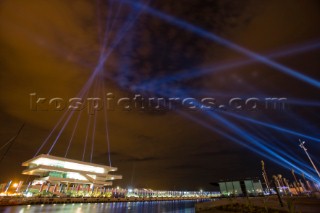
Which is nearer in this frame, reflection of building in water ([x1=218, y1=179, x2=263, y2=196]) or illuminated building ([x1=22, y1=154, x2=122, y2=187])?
illuminated building ([x1=22, y1=154, x2=122, y2=187])

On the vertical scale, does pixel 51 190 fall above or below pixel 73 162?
below

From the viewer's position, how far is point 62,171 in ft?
312

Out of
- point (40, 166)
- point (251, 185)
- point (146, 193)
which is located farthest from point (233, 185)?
point (40, 166)

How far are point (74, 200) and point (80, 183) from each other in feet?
77.4

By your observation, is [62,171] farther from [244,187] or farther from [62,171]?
[244,187]

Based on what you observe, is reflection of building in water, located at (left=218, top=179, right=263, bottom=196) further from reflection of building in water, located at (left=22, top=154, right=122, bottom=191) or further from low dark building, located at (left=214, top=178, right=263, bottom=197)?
reflection of building in water, located at (left=22, top=154, right=122, bottom=191)

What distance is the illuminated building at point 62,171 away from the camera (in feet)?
294

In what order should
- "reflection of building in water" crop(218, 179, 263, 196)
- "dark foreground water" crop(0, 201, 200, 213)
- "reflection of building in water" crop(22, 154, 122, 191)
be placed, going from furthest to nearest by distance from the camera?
"reflection of building in water" crop(218, 179, 263, 196) < "reflection of building in water" crop(22, 154, 122, 191) < "dark foreground water" crop(0, 201, 200, 213)

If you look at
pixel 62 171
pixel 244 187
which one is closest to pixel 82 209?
pixel 62 171

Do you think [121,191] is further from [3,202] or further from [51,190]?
[3,202]

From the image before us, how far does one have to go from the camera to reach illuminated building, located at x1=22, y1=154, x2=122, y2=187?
89.6m

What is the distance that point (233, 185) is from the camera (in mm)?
118562

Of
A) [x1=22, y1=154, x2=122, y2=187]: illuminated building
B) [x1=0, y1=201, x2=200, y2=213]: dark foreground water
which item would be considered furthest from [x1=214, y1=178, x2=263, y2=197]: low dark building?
[x1=22, y1=154, x2=122, y2=187]: illuminated building

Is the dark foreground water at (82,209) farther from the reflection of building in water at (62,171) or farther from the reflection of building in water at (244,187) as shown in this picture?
the reflection of building in water at (244,187)
